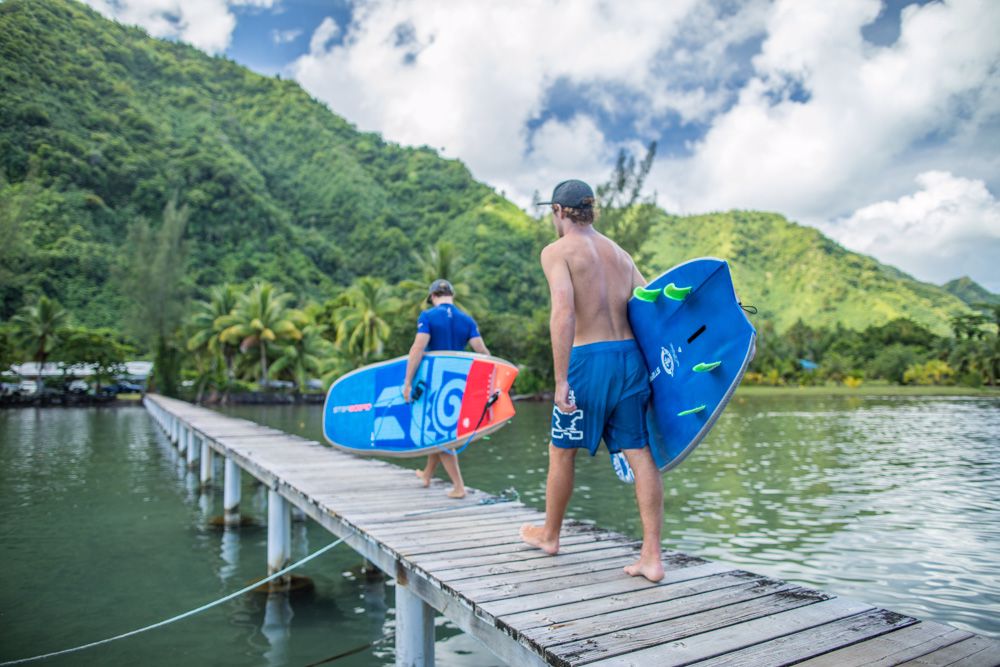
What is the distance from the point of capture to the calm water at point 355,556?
562 cm

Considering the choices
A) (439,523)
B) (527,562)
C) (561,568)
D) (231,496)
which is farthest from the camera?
(231,496)

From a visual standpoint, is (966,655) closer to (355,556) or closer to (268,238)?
(355,556)

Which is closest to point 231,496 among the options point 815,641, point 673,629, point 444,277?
point 673,629

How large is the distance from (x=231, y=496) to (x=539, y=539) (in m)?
6.66

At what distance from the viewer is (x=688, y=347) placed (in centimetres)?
355

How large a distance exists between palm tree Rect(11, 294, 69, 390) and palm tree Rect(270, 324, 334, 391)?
13941 mm

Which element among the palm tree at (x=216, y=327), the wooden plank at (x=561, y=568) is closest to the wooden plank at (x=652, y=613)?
the wooden plank at (x=561, y=568)

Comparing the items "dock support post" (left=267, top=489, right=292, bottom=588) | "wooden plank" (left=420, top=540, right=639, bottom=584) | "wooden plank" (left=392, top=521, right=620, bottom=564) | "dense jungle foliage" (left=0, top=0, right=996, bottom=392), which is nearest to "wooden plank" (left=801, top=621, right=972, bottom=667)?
"wooden plank" (left=420, top=540, right=639, bottom=584)

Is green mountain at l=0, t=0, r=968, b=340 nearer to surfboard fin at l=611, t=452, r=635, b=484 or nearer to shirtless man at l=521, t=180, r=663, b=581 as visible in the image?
shirtless man at l=521, t=180, r=663, b=581

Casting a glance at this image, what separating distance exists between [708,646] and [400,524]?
2.73m

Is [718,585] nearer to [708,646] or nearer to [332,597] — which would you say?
[708,646]

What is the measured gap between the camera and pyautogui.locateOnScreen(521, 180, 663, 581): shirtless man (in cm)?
348

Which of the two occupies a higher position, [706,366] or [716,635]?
[706,366]

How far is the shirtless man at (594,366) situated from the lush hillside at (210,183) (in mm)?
24551
